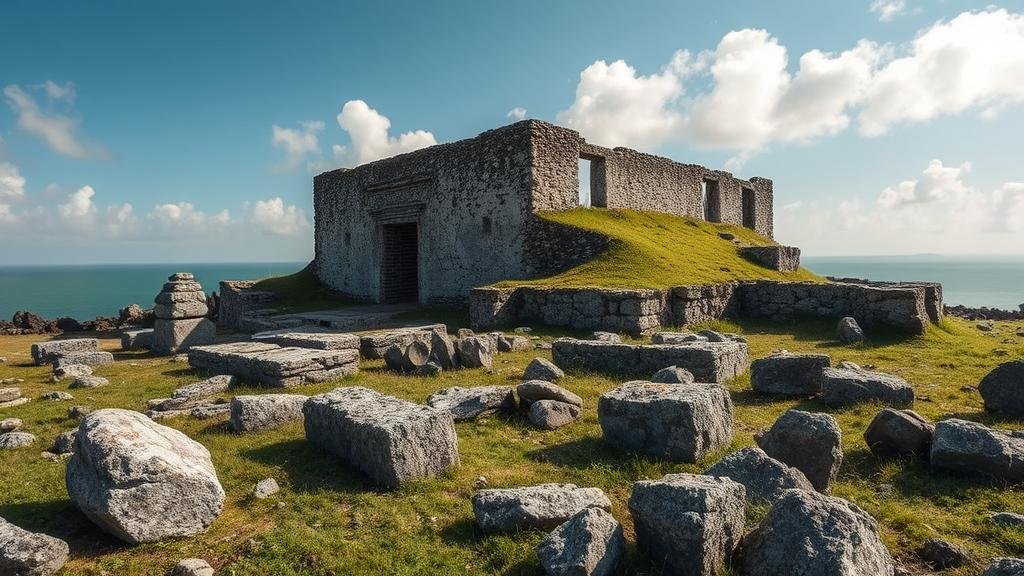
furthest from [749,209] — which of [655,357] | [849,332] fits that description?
[655,357]

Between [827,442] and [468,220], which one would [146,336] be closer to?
[468,220]

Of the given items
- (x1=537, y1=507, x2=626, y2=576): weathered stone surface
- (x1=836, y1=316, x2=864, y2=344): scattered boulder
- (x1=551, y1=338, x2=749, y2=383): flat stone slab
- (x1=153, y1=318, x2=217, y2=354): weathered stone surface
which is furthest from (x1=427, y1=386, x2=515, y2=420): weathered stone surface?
(x1=153, y1=318, x2=217, y2=354): weathered stone surface

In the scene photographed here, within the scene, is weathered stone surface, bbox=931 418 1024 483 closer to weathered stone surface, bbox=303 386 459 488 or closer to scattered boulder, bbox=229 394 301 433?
weathered stone surface, bbox=303 386 459 488

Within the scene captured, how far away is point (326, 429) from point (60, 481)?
224 cm

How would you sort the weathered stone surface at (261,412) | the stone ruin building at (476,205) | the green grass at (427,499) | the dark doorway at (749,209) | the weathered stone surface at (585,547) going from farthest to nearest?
1. the dark doorway at (749,209)
2. the stone ruin building at (476,205)
3. the weathered stone surface at (261,412)
4. the green grass at (427,499)
5. the weathered stone surface at (585,547)

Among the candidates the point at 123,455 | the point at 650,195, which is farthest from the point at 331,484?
the point at 650,195

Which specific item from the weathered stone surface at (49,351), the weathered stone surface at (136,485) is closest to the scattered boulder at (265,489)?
the weathered stone surface at (136,485)

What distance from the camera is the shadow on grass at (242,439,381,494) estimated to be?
15.3ft

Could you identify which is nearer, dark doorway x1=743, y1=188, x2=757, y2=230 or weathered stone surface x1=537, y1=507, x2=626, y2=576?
weathered stone surface x1=537, y1=507, x2=626, y2=576

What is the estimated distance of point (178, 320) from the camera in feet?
45.5

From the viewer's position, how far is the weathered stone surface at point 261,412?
6.14 metres

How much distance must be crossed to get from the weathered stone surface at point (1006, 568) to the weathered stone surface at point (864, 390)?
13.7 ft

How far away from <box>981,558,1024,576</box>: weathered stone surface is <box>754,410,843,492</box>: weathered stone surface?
5.02 feet

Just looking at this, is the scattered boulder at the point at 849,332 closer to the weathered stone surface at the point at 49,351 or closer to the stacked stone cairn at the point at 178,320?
the stacked stone cairn at the point at 178,320
